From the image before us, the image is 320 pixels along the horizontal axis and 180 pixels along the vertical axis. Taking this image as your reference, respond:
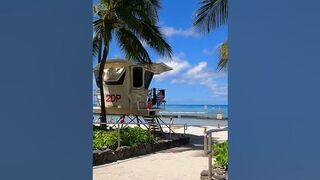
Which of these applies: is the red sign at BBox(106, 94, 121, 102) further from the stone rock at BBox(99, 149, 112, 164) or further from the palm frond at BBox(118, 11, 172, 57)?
the stone rock at BBox(99, 149, 112, 164)

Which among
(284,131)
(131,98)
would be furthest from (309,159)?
(131,98)

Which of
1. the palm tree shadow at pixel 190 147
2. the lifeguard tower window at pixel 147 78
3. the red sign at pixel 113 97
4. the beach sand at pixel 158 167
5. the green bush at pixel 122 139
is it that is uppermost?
the lifeguard tower window at pixel 147 78

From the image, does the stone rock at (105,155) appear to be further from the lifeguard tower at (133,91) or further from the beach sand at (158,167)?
the lifeguard tower at (133,91)

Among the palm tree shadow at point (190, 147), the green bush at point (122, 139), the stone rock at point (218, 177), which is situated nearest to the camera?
the stone rock at point (218, 177)

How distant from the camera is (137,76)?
20.0 meters

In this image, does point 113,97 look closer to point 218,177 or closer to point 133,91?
point 133,91

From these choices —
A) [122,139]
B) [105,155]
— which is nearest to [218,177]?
[105,155]

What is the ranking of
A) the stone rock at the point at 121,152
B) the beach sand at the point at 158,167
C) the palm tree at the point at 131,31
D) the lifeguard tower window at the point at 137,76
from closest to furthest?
the beach sand at the point at 158,167, the stone rock at the point at 121,152, the palm tree at the point at 131,31, the lifeguard tower window at the point at 137,76

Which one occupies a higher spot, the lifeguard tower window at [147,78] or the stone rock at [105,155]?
the lifeguard tower window at [147,78]

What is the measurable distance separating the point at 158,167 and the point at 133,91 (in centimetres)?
974

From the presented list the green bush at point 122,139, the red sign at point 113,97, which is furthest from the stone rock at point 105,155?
the red sign at point 113,97

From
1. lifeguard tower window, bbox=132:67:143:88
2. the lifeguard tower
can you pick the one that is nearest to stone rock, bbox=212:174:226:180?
the lifeguard tower

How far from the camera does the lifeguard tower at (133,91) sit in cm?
1948
